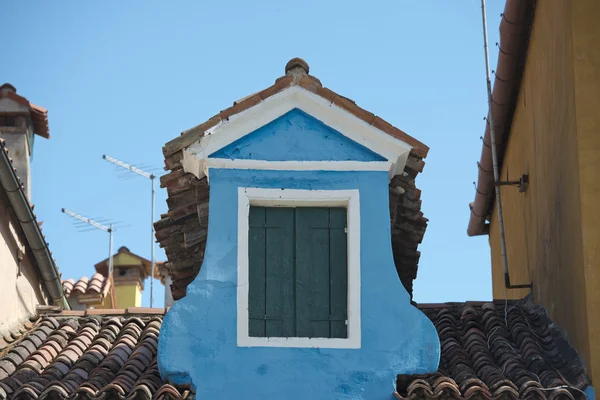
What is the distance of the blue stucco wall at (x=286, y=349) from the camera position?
39.5 feet

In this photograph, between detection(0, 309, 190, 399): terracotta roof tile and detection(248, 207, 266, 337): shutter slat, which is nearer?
detection(0, 309, 190, 399): terracotta roof tile

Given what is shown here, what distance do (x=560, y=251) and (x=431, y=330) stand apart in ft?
5.97

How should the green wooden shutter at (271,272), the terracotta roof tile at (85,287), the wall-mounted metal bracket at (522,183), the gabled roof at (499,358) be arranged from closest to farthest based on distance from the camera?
the gabled roof at (499,358), the green wooden shutter at (271,272), the wall-mounted metal bracket at (522,183), the terracotta roof tile at (85,287)

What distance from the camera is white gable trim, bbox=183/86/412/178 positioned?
12656mm

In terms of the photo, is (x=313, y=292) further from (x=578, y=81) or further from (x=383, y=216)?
(x=578, y=81)

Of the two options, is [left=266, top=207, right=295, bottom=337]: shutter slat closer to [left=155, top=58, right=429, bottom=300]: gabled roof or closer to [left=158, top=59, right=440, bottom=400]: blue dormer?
[left=158, top=59, right=440, bottom=400]: blue dormer

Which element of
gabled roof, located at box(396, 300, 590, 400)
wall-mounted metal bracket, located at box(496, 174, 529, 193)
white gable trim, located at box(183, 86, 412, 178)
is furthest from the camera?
wall-mounted metal bracket, located at box(496, 174, 529, 193)

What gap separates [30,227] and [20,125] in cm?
546

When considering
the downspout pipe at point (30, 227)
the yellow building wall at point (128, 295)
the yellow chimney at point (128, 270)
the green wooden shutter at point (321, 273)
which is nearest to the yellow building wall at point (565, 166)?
the green wooden shutter at point (321, 273)

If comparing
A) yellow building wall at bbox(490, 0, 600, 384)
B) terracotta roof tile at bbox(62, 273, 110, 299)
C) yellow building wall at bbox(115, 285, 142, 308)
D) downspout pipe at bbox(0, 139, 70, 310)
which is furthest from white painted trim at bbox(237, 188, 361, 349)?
yellow building wall at bbox(115, 285, 142, 308)

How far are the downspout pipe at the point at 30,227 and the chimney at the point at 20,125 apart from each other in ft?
11.6

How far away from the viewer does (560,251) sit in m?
13.4

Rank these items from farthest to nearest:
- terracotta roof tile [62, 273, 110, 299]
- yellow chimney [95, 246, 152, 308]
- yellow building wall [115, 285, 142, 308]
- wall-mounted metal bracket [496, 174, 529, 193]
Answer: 1. yellow chimney [95, 246, 152, 308]
2. yellow building wall [115, 285, 142, 308]
3. terracotta roof tile [62, 273, 110, 299]
4. wall-mounted metal bracket [496, 174, 529, 193]

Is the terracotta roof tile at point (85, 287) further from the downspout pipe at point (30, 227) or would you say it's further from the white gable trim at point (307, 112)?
the white gable trim at point (307, 112)
